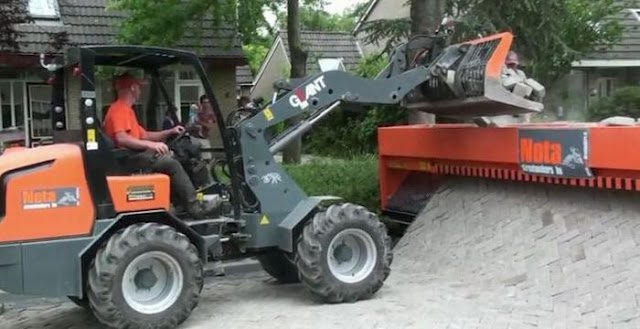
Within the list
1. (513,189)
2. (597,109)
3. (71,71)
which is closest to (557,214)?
(513,189)

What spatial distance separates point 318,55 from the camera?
35656 mm

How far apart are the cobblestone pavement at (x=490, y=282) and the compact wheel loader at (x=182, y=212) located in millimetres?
389

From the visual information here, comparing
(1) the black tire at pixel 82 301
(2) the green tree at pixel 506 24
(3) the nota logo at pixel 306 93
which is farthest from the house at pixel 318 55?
(1) the black tire at pixel 82 301

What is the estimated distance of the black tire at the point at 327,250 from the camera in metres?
6.85

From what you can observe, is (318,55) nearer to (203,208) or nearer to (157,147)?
(203,208)

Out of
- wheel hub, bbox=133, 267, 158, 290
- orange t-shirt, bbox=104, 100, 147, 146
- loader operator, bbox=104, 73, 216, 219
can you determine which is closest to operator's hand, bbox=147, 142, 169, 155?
loader operator, bbox=104, 73, 216, 219

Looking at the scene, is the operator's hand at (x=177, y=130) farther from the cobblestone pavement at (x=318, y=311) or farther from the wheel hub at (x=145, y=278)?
the cobblestone pavement at (x=318, y=311)

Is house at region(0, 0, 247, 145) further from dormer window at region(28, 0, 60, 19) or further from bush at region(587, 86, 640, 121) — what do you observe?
bush at region(587, 86, 640, 121)

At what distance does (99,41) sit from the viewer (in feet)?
66.2

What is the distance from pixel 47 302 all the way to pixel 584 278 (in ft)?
14.9

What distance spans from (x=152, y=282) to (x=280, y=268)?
1.83 metres

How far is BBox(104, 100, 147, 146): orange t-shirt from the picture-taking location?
6406mm

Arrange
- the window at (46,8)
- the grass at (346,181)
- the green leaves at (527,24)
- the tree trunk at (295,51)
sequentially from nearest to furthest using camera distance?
the grass at (346,181), the green leaves at (527,24), the tree trunk at (295,51), the window at (46,8)

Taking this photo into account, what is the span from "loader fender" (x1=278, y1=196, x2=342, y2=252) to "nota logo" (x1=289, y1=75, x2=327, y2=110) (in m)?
0.84
